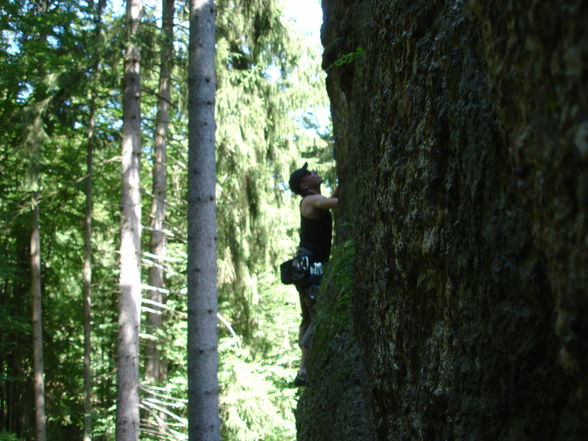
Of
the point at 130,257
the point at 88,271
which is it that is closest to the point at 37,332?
the point at 88,271

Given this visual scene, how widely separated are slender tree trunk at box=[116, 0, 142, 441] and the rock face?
7396 millimetres

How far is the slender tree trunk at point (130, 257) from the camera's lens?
10227mm

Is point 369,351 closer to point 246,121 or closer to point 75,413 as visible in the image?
point 246,121

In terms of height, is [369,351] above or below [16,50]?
below

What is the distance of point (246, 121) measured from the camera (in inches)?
541

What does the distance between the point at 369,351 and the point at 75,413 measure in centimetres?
1683

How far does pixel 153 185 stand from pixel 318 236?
372 inches

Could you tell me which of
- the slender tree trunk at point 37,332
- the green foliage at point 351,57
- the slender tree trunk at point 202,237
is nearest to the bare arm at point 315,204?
the green foliage at point 351,57

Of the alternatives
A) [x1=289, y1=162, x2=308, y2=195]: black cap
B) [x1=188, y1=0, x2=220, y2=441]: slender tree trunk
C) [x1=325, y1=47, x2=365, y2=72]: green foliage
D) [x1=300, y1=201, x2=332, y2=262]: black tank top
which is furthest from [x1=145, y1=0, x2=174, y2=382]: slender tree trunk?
[x1=325, y1=47, x2=365, y2=72]: green foliage

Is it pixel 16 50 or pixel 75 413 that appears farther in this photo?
pixel 75 413

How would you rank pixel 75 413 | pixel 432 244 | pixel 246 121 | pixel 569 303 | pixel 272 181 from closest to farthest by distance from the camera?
pixel 569 303 → pixel 432 244 → pixel 246 121 → pixel 272 181 → pixel 75 413

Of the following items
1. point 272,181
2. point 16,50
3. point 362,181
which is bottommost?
point 362,181

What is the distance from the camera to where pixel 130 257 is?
34.4 ft

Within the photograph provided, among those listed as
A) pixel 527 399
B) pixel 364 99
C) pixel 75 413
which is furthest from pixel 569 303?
pixel 75 413
